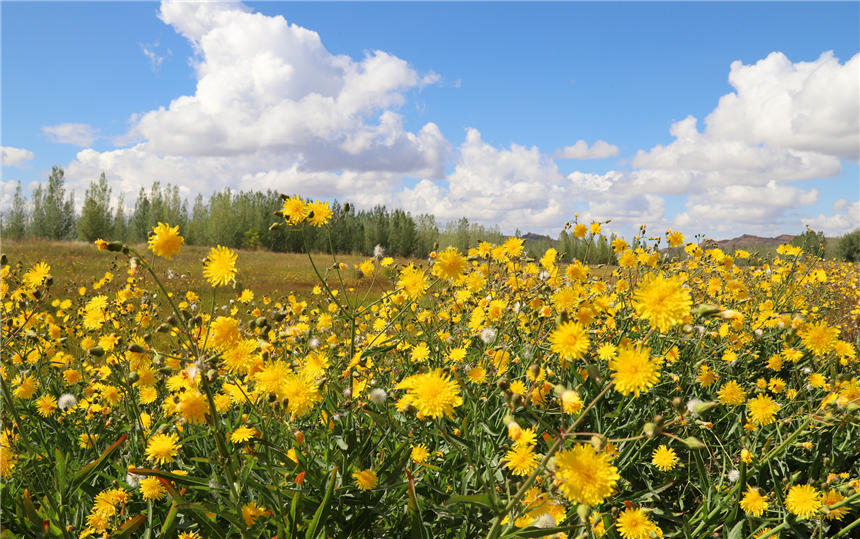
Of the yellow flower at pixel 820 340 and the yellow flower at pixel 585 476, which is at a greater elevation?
the yellow flower at pixel 820 340

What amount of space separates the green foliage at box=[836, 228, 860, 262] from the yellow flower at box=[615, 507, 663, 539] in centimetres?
4247

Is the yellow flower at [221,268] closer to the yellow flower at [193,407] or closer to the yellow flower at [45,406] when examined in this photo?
the yellow flower at [193,407]

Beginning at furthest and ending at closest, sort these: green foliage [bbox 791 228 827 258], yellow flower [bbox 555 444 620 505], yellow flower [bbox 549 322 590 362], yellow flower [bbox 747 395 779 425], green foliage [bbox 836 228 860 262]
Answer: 1. green foliage [bbox 836 228 860 262]
2. green foliage [bbox 791 228 827 258]
3. yellow flower [bbox 747 395 779 425]
4. yellow flower [bbox 549 322 590 362]
5. yellow flower [bbox 555 444 620 505]

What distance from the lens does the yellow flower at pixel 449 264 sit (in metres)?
2.37

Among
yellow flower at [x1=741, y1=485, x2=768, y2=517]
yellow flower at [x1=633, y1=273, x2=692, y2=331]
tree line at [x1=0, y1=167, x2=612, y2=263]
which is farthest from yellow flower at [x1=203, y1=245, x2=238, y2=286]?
tree line at [x1=0, y1=167, x2=612, y2=263]

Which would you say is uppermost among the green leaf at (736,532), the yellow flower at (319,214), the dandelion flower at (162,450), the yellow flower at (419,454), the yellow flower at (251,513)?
the yellow flower at (319,214)

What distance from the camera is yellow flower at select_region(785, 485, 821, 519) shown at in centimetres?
200

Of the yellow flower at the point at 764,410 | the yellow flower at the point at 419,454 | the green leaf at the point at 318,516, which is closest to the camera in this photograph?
the green leaf at the point at 318,516

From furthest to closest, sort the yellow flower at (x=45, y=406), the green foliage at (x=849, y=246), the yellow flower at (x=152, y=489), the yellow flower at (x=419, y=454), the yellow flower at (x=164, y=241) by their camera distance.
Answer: the green foliage at (x=849, y=246) → the yellow flower at (x=45, y=406) → the yellow flower at (x=419, y=454) → the yellow flower at (x=152, y=489) → the yellow flower at (x=164, y=241)

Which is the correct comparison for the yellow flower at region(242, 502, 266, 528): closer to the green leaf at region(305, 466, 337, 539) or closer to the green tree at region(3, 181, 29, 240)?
the green leaf at region(305, 466, 337, 539)

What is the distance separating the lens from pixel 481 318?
132 inches

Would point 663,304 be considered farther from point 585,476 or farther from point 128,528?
point 128,528

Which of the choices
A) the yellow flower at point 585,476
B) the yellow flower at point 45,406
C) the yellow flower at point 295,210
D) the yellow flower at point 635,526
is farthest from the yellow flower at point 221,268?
the yellow flower at point 45,406

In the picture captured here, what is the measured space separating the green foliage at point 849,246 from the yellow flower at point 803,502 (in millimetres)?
41716
